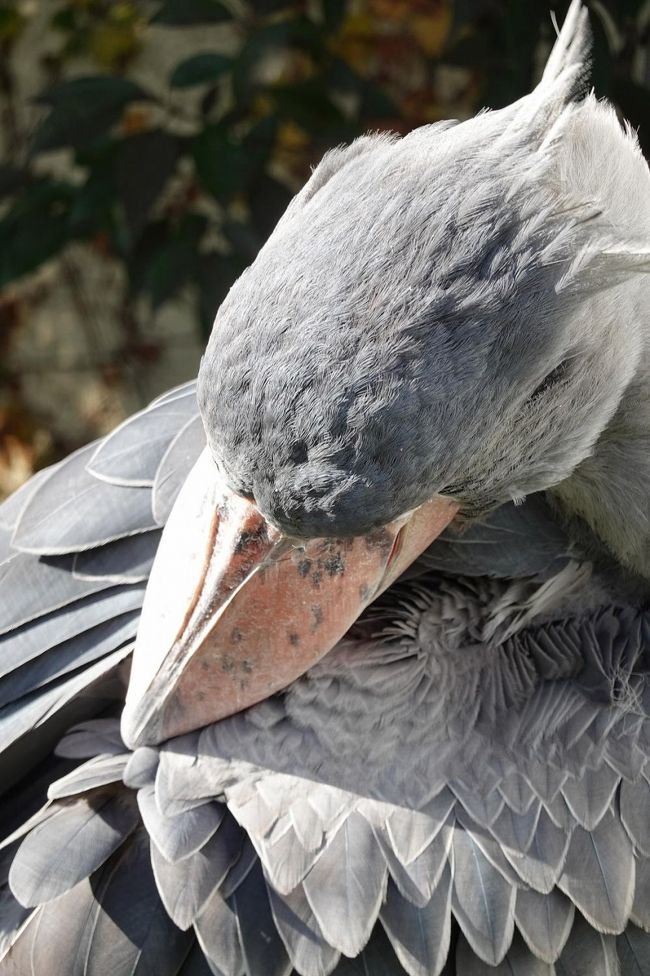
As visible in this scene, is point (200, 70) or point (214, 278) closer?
point (200, 70)

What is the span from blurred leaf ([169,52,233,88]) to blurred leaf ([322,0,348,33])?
0.40 m

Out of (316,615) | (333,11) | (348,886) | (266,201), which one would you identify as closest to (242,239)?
(266,201)

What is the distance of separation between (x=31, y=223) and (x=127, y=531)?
2.55m

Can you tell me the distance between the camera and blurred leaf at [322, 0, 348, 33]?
4.52m

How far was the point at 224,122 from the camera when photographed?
4570 mm

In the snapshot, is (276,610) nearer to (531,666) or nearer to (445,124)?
(531,666)

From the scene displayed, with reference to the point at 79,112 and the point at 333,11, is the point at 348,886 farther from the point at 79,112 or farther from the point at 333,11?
the point at 333,11

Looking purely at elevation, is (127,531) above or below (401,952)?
above

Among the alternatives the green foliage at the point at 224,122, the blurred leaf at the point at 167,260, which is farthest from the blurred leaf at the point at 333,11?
the blurred leaf at the point at 167,260

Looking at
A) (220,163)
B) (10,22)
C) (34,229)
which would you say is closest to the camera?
(220,163)

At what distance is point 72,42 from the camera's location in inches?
233

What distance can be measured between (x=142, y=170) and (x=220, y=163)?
0.30m

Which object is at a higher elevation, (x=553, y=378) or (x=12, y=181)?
(x=12, y=181)

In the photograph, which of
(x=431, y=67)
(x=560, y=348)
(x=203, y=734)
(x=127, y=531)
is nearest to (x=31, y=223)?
(x=431, y=67)
